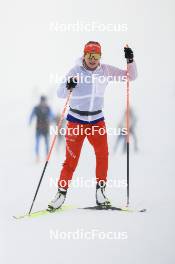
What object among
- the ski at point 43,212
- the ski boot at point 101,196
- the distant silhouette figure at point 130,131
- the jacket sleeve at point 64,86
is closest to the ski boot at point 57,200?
the ski at point 43,212

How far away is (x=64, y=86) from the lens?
250cm

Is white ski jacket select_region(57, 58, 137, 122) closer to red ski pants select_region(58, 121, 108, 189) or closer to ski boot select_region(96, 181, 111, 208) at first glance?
red ski pants select_region(58, 121, 108, 189)

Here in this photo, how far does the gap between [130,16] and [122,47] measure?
14 cm

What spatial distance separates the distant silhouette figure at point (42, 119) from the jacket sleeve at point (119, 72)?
30 cm

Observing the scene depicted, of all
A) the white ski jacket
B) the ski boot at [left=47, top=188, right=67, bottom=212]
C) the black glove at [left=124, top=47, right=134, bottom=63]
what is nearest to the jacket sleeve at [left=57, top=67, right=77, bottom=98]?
the white ski jacket

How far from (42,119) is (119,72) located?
383 mm

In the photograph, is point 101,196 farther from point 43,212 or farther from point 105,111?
point 105,111

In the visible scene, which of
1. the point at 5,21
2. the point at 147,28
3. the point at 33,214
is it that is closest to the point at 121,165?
the point at 33,214

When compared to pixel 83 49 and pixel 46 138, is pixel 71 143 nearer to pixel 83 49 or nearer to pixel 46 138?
pixel 46 138

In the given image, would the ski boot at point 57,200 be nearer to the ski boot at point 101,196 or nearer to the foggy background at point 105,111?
the foggy background at point 105,111

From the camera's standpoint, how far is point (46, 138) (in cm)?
255

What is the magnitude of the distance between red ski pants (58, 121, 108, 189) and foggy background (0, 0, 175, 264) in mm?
27

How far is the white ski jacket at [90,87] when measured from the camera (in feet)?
8.11

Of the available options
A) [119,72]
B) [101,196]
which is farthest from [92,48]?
[101,196]
